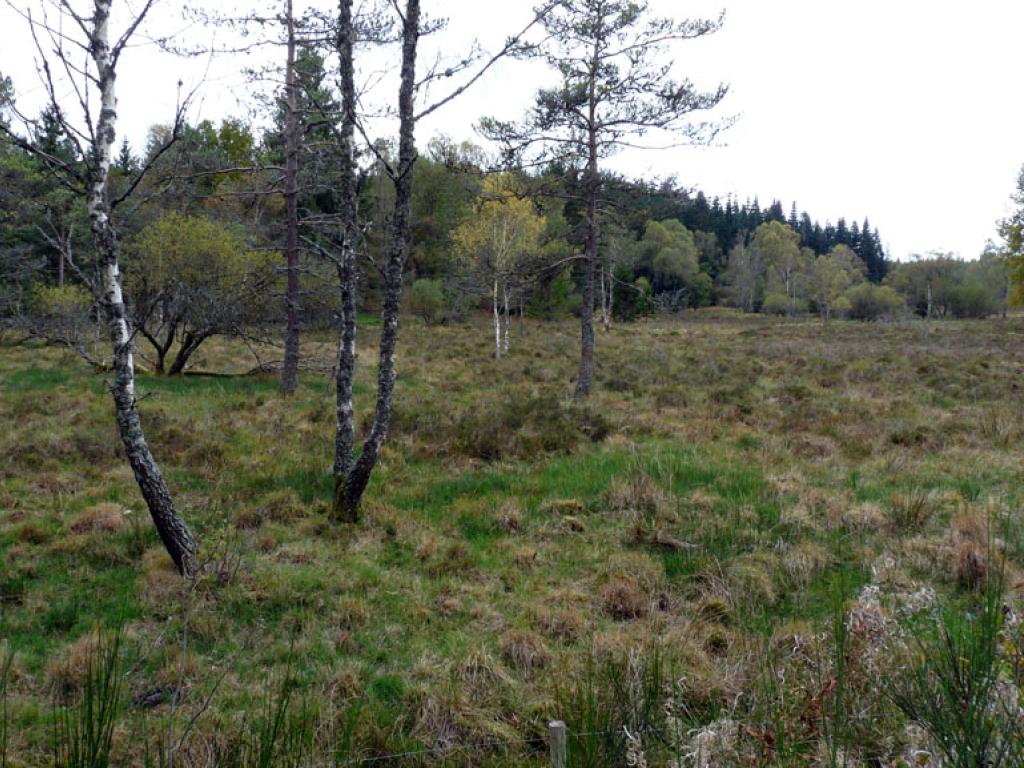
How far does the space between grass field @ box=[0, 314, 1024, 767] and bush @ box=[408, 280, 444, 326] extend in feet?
67.4

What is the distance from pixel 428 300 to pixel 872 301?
46269 mm

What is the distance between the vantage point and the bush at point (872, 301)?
Answer: 5631cm

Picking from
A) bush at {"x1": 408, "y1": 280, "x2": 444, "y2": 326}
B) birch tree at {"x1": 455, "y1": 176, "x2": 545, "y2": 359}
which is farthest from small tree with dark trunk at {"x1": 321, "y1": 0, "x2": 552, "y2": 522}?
bush at {"x1": 408, "y1": 280, "x2": 444, "y2": 326}

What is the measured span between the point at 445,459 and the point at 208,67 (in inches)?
227

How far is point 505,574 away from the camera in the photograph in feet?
17.5

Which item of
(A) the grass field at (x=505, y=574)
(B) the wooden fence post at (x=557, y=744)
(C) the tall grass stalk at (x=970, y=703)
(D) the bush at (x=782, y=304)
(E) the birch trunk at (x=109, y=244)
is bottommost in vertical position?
(A) the grass field at (x=505, y=574)

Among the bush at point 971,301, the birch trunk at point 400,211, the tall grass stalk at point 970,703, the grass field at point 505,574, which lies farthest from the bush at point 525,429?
the bush at point 971,301

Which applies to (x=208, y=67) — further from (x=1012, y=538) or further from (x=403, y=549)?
(x=1012, y=538)

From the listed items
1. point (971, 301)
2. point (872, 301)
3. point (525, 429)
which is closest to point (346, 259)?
point (525, 429)

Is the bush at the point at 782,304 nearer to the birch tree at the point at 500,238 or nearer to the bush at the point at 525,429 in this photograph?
the birch tree at the point at 500,238

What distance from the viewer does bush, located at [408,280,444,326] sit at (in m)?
32.2

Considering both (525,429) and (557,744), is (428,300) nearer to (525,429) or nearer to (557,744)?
(525,429)

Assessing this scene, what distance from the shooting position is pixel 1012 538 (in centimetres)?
532

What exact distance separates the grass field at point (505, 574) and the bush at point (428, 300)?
20.5 m
